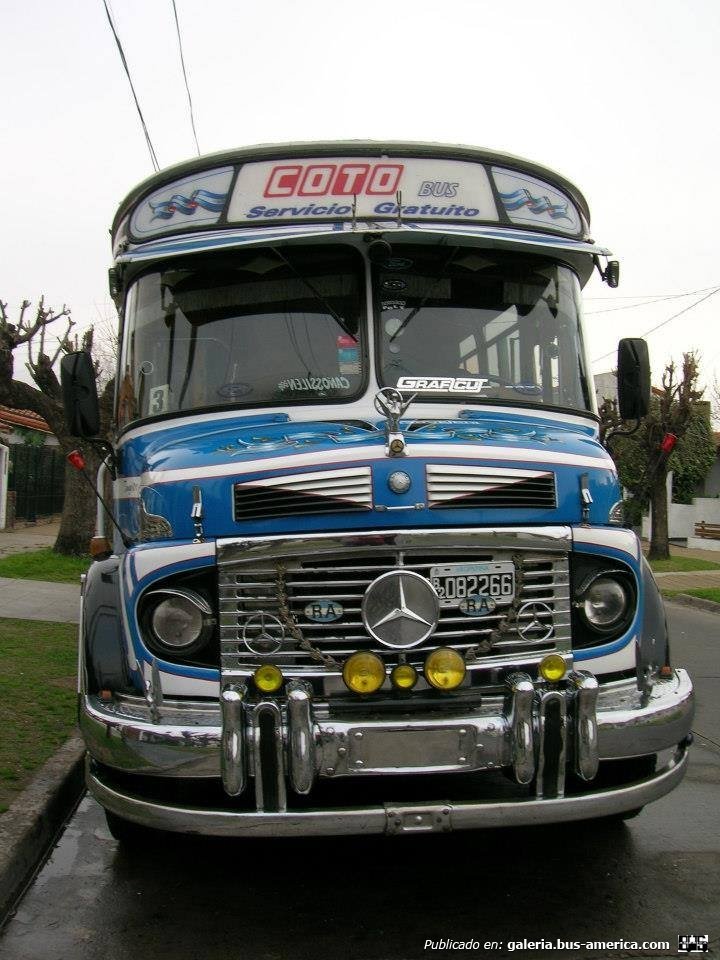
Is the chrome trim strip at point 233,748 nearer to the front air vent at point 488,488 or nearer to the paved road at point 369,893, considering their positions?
the paved road at point 369,893

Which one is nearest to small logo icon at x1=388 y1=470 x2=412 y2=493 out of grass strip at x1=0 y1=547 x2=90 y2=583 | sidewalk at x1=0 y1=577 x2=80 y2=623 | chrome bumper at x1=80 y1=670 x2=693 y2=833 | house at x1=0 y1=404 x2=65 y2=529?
chrome bumper at x1=80 y1=670 x2=693 y2=833

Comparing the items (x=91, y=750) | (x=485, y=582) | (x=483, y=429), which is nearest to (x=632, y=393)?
(x=483, y=429)

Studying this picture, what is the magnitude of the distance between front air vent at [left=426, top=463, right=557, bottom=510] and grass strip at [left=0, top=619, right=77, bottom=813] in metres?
2.61

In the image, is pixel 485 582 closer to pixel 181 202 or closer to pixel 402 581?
pixel 402 581

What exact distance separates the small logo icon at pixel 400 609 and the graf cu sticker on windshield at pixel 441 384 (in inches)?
46.9

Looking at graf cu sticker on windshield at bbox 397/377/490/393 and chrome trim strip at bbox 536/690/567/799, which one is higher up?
graf cu sticker on windshield at bbox 397/377/490/393

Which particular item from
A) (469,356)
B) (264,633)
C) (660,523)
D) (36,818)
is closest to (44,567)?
(36,818)

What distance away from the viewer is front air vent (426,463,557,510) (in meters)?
3.66

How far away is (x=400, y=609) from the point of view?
139 inches

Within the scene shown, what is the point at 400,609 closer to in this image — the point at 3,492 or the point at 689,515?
the point at 3,492

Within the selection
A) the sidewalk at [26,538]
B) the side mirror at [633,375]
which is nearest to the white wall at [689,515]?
the sidewalk at [26,538]

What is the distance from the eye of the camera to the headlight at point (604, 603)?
152 inches

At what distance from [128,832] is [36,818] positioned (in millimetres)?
471

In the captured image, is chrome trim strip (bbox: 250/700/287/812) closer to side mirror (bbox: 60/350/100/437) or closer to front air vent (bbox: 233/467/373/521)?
front air vent (bbox: 233/467/373/521)
